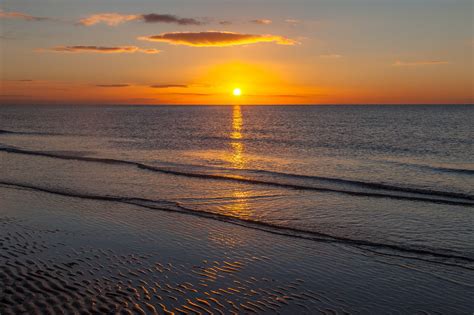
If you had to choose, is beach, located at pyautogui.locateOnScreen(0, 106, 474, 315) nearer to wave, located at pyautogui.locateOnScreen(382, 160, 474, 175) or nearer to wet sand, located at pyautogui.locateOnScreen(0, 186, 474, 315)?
wet sand, located at pyautogui.locateOnScreen(0, 186, 474, 315)

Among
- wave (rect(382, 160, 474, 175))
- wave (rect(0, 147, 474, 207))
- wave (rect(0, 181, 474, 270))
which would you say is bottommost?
wave (rect(0, 181, 474, 270))

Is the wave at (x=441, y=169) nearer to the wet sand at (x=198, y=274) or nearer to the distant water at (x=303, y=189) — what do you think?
the distant water at (x=303, y=189)

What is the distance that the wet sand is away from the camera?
26.7 ft

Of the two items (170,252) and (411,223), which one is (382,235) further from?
(170,252)

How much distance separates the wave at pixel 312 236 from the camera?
452 inches

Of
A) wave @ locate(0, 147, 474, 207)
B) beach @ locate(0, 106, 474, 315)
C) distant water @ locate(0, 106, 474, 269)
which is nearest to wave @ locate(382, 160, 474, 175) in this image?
distant water @ locate(0, 106, 474, 269)

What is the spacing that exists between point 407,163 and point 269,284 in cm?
2629

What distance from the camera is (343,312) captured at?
8086 millimetres

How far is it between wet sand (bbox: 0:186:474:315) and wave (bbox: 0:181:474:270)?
0.43 m

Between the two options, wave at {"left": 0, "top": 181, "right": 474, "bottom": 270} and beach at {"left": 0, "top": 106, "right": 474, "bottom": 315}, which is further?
wave at {"left": 0, "top": 181, "right": 474, "bottom": 270}

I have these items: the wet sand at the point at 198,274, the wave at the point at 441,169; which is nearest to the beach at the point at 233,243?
the wet sand at the point at 198,274

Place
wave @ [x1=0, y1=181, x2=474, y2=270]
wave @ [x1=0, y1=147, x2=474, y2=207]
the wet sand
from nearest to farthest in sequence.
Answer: the wet sand
wave @ [x1=0, y1=181, x2=474, y2=270]
wave @ [x1=0, y1=147, x2=474, y2=207]

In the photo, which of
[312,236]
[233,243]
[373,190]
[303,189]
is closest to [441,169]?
[373,190]

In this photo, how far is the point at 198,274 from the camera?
973 cm
